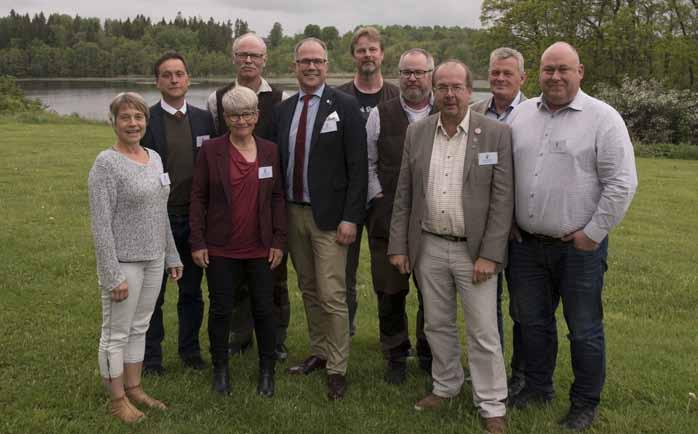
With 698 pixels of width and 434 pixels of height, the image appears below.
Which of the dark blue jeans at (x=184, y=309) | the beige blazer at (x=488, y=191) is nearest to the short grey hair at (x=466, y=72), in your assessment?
the beige blazer at (x=488, y=191)

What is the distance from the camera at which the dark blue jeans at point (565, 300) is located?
416cm

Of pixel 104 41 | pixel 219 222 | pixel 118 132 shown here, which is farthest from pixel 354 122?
pixel 104 41

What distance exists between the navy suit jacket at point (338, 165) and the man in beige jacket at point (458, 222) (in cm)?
42

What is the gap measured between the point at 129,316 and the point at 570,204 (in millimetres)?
3008

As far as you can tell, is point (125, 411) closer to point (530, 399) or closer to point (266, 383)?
point (266, 383)

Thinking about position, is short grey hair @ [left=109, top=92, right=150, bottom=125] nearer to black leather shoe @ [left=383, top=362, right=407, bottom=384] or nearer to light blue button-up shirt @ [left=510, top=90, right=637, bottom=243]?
light blue button-up shirt @ [left=510, top=90, right=637, bottom=243]

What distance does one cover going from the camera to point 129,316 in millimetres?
4328

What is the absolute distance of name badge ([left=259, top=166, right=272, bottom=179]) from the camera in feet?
15.2

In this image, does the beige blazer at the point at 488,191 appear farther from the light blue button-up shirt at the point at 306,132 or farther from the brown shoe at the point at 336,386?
the brown shoe at the point at 336,386

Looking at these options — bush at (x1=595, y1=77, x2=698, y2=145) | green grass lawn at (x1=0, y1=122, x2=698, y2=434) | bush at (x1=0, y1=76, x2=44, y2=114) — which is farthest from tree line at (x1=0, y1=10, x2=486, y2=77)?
green grass lawn at (x1=0, y1=122, x2=698, y2=434)

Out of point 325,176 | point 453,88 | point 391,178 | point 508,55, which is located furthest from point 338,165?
point 508,55

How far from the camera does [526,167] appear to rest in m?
4.18

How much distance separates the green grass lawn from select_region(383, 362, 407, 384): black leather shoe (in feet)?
0.26

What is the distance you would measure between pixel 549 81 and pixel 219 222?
2465mm
